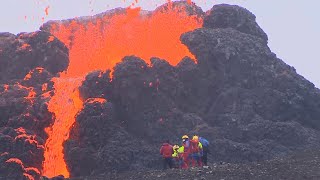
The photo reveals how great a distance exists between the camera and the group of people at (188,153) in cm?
2497

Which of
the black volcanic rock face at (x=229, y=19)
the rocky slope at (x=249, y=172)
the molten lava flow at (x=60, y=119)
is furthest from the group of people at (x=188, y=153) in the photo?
the black volcanic rock face at (x=229, y=19)

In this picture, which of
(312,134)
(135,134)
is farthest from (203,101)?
(312,134)

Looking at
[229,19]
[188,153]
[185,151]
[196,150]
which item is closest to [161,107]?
[185,151]

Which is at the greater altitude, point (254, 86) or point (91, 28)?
point (91, 28)

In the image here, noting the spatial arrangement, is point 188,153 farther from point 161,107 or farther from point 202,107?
point 202,107

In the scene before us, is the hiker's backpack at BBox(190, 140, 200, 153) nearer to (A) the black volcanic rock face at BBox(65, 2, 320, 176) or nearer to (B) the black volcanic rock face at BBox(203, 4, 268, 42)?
(A) the black volcanic rock face at BBox(65, 2, 320, 176)

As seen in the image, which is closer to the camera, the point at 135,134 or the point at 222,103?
the point at 135,134

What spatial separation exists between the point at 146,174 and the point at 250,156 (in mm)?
13913

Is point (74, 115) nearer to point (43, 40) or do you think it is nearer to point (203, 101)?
point (43, 40)

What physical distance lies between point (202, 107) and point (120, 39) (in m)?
15.4

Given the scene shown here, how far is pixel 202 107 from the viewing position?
38.7m

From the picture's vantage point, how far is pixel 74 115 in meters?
34.2

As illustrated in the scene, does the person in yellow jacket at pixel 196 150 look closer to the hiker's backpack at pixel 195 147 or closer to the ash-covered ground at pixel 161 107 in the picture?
the hiker's backpack at pixel 195 147

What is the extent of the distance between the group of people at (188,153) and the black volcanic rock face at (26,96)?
34.1ft
